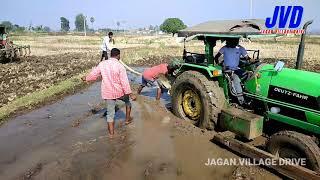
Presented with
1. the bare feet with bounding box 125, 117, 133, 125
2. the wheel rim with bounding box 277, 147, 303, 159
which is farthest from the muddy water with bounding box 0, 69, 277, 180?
the wheel rim with bounding box 277, 147, 303, 159

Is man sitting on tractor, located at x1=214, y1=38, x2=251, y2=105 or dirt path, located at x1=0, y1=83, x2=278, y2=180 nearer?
dirt path, located at x1=0, y1=83, x2=278, y2=180

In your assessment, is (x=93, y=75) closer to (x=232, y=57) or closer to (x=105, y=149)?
(x=105, y=149)

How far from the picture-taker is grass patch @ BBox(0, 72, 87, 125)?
8.57 meters

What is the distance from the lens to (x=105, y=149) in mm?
6172

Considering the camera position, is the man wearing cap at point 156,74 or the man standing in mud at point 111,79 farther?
the man wearing cap at point 156,74

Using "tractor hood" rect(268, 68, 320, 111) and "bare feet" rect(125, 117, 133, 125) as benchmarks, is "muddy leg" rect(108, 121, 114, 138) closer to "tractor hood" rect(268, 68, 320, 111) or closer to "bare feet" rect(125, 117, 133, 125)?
"bare feet" rect(125, 117, 133, 125)

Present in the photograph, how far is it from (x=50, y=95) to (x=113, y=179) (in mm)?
6261

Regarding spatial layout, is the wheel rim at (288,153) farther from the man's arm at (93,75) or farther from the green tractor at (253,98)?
the man's arm at (93,75)

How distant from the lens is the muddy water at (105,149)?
5156 mm

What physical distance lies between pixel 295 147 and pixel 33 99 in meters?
7.54

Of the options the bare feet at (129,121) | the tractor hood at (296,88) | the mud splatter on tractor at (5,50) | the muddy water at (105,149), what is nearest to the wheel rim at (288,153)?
the muddy water at (105,149)

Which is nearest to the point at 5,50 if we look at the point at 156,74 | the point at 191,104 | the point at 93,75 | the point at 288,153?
the point at 156,74

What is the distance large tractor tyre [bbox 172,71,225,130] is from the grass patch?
415 centimetres

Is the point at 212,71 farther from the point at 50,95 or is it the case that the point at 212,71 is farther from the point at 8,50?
the point at 8,50
